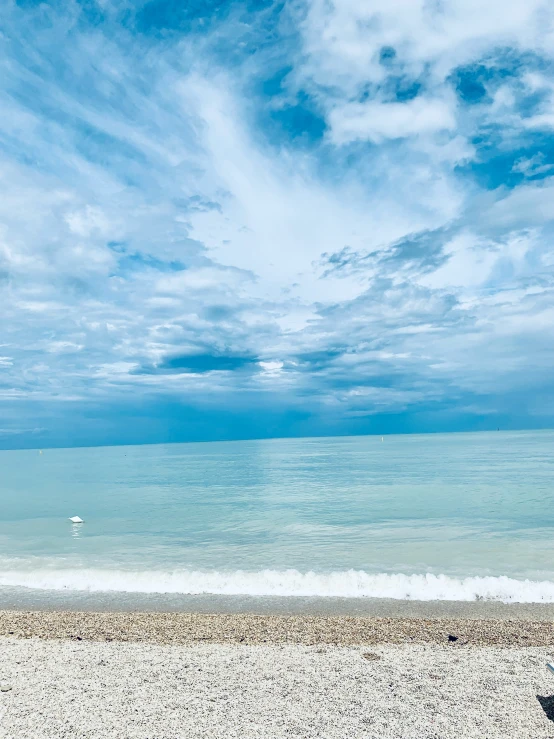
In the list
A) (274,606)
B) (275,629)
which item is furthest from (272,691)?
(274,606)

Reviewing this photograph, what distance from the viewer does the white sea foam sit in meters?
11.5

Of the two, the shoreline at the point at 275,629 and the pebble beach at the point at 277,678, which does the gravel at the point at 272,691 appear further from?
the shoreline at the point at 275,629

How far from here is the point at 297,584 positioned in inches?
492

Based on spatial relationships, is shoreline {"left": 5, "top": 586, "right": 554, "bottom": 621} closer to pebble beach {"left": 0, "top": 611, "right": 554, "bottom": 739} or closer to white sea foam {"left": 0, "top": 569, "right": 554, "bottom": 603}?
white sea foam {"left": 0, "top": 569, "right": 554, "bottom": 603}

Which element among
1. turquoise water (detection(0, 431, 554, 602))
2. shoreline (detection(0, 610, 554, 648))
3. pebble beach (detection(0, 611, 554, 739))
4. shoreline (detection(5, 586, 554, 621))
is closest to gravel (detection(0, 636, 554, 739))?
pebble beach (detection(0, 611, 554, 739))

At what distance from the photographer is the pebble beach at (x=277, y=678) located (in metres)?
5.70

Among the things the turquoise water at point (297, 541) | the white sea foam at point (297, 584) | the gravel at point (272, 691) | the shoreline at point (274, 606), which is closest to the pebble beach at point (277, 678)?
the gravel at point (272, 691)

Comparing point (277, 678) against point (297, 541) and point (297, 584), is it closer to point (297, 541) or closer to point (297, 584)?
point (297, 584)

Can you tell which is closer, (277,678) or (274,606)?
(277,678)

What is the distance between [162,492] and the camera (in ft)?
119

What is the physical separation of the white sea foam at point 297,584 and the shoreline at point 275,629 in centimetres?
180

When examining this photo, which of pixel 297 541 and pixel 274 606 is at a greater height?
pixel 297 541

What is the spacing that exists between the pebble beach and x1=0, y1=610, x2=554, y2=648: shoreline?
0.04m

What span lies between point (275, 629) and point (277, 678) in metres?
2.28
